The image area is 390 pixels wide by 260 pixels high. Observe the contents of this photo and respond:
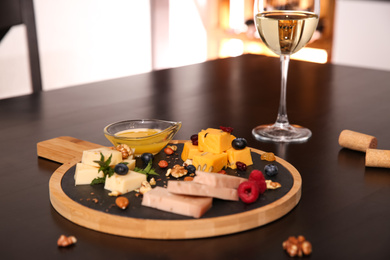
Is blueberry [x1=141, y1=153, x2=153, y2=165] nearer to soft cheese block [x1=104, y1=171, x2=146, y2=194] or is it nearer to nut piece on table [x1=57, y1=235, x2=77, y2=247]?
soft cheese block [x1=104, y1=171, x2=146, y2=194]

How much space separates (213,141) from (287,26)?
1.34 feet

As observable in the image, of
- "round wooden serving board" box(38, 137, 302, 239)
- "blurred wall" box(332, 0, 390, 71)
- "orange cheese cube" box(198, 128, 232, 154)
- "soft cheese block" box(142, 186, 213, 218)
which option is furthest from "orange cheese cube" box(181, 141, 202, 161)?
"blurred wall" box(332, 0, 390, 71)

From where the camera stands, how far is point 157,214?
903mm

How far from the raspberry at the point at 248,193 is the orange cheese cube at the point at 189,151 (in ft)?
0.71

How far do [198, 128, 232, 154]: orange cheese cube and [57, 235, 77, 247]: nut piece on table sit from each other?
14.6 inches

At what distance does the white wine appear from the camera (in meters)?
1.35

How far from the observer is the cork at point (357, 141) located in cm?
130

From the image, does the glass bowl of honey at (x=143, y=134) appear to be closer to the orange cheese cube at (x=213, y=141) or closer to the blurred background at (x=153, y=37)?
the orange cheese cube at (x=213, y=141)

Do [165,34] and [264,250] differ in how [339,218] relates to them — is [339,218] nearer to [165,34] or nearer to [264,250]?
[264,250]

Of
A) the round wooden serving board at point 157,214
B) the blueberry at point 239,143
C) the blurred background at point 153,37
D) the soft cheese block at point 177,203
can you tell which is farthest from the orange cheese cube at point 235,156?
the blurred background at point 153,37

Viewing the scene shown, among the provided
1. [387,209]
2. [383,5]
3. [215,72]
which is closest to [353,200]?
[387,209]

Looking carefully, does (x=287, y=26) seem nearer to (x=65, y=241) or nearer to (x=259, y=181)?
(x=259, y=181)

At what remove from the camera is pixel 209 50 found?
18.2ft

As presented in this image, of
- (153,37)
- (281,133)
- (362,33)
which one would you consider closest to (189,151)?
(281,133)
